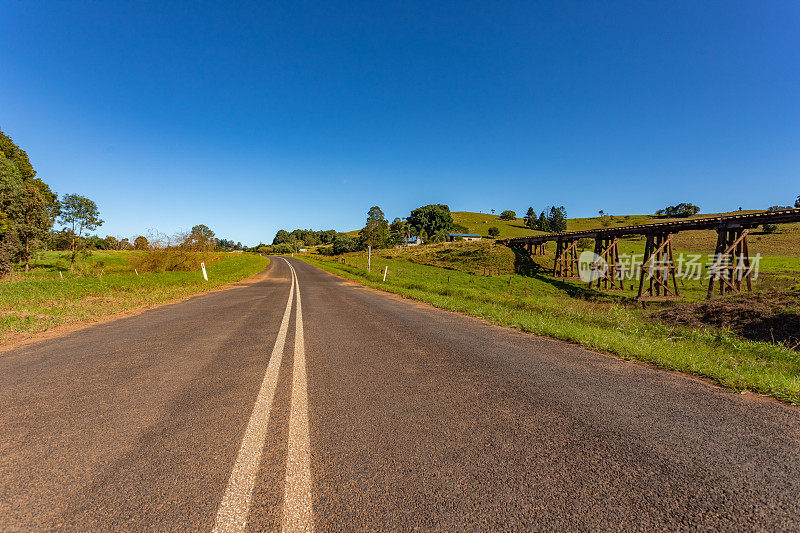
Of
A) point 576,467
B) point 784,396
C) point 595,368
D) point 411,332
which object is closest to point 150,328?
point 411,332

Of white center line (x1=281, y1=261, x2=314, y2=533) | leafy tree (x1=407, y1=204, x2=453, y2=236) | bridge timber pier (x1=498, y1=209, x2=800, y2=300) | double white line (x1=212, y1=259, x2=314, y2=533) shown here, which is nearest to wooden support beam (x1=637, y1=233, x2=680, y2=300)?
bridge timber pier (x1=498, y1=209, x2=800, y2=300)

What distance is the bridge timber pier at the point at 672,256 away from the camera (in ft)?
62.8

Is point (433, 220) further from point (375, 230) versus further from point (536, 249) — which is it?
point (536, 249)

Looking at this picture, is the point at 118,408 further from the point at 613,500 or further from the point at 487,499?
the point at 613,500

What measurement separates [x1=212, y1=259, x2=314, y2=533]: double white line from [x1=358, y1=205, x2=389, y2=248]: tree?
7734cm

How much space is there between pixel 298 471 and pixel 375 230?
277 feet

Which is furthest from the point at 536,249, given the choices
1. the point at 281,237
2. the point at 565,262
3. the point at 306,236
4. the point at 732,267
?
the point at 281,237

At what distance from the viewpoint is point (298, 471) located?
7.11 ft

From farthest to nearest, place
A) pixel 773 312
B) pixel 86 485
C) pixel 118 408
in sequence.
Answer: pixel 773 312 → pixel 118 408 → pixel 86 485

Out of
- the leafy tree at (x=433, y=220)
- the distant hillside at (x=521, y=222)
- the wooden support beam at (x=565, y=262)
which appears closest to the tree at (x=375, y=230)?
the leafy tree at (x=433, y=220)

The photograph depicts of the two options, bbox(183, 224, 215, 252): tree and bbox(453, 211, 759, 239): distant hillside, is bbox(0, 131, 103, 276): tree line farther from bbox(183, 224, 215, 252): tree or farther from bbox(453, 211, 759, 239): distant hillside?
bbox(453, 211, 759, 239): distant hillside

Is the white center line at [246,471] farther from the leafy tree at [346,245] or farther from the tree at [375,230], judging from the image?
the leafy tree at [346,245]

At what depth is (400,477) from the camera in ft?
7.04

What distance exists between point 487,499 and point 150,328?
8.47 meters
